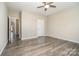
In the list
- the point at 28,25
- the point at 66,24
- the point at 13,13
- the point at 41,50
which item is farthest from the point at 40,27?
the point at 41,50

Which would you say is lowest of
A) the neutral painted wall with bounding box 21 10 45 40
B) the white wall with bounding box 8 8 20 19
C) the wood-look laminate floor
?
the wood-look laminate floor

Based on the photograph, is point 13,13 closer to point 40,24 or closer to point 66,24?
point 40,24

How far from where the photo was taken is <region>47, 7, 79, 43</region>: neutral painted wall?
545cm

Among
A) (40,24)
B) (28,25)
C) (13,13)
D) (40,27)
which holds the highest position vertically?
→ (13,13)

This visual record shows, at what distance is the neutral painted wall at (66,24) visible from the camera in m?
5.45

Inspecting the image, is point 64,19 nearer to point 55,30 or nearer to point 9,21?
point 55,30

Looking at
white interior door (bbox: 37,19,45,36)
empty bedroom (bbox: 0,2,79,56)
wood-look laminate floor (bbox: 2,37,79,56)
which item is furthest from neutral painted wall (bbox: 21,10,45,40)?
wood-look laminate floor (bbox: 2,37,79,56)

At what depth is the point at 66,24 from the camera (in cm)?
618

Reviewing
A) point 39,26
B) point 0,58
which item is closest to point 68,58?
point 0,58

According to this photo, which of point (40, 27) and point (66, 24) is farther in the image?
point (40, 27)

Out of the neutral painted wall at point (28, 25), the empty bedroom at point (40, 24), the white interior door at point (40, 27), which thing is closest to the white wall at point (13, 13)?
the empty bedroom at point (40, 24)

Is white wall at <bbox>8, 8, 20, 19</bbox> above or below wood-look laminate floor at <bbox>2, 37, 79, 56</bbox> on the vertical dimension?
above

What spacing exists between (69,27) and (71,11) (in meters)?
1.21

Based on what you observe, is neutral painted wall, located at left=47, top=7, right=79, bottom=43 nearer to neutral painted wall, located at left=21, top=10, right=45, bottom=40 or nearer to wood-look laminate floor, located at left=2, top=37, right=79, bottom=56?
wood-look laminate floor, located at left=2, top=37, right=79, bottom=56
